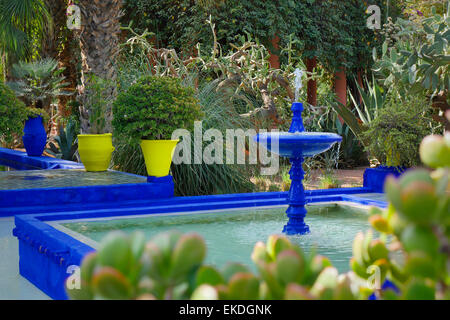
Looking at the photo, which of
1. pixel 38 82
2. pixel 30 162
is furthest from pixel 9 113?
pixel 38 82

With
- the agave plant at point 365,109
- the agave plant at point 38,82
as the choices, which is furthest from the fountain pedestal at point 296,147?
the agave plant at point 38,82

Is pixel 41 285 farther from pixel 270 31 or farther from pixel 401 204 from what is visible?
pixel 270 31

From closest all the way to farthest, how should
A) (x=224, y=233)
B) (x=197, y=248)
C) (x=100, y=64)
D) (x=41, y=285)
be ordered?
1. (x=197, y=248)
2. (x=41, y=285)
3. (x=224, y=233)
4. (x=100, y=64)

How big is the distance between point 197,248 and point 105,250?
15cm

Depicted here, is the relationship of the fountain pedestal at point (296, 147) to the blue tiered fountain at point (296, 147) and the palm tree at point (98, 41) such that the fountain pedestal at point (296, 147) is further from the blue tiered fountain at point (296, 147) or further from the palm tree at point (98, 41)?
the palm tree at point (98, 41)

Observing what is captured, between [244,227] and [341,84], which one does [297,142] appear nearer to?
[244,227]

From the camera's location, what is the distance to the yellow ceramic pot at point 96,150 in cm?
955

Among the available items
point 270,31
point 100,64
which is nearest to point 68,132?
point 100,64

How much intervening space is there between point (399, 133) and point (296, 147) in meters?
3.64

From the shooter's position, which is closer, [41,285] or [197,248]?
[197,248]

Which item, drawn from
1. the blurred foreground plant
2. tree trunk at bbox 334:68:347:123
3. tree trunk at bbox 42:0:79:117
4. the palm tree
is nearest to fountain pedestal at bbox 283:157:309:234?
the palm tree

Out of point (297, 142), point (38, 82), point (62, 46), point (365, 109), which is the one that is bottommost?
point (297, 142)

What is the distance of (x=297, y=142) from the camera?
6098mm
